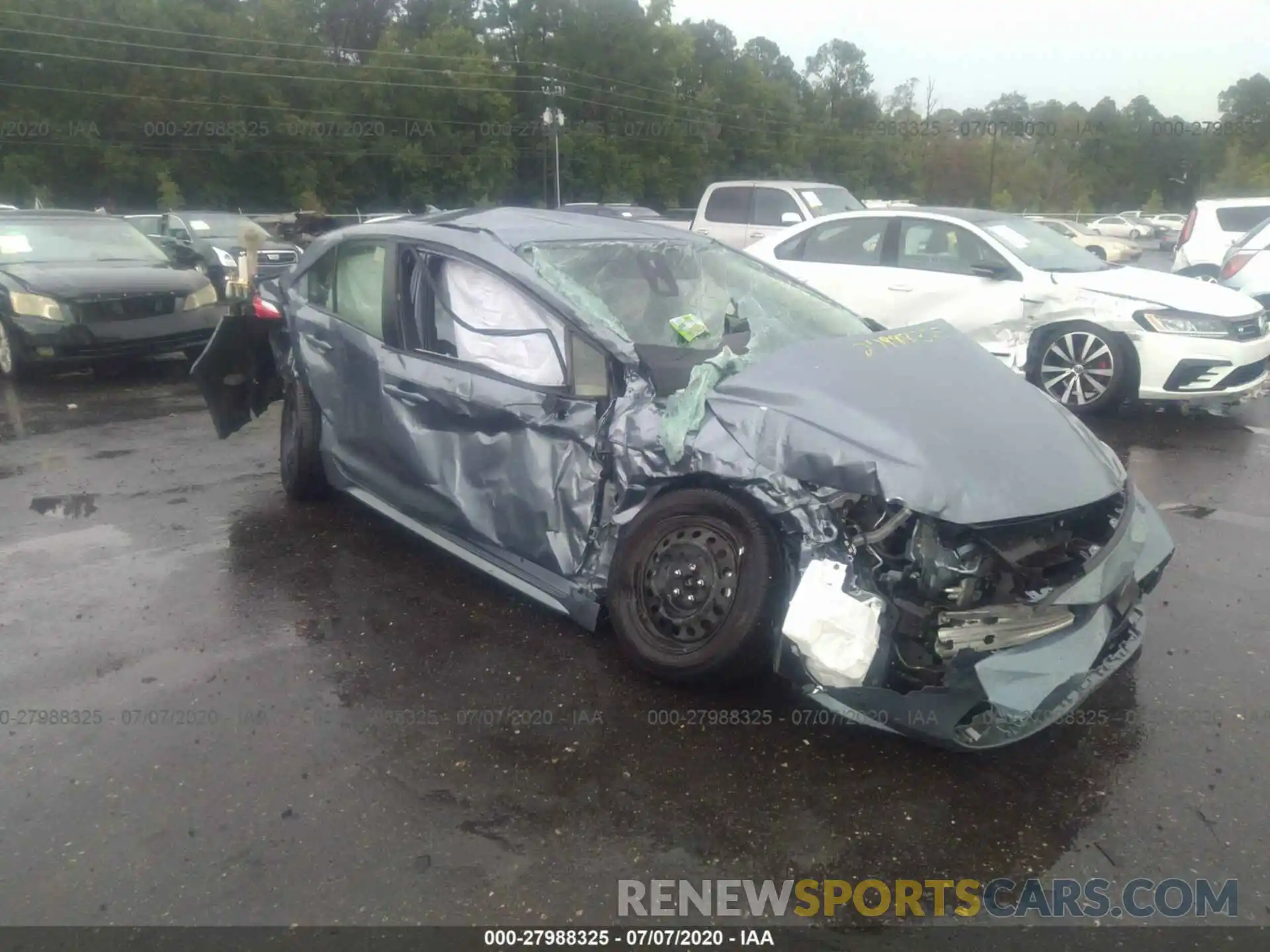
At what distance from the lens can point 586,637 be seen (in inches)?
162

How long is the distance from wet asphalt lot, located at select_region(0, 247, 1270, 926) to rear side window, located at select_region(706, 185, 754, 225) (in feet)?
36.3

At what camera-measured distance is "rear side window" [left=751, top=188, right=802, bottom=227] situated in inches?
579

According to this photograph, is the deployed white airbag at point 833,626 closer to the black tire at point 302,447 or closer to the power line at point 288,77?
the black tire at point 302,447

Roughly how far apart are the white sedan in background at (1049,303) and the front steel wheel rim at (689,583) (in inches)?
173

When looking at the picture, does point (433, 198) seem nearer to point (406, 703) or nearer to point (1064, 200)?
point (1064, 200)

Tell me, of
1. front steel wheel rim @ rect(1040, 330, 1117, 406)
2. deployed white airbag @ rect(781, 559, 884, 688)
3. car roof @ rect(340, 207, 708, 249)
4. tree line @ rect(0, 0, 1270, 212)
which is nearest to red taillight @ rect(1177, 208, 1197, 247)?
tree line @ rect(0, 0, 1270, 212)

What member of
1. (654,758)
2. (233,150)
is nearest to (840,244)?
(654,758)

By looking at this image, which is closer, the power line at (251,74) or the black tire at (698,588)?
the black tire at (698,588)

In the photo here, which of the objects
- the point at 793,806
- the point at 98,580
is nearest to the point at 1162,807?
the point at 793,806

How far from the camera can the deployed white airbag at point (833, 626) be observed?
3.10 meters

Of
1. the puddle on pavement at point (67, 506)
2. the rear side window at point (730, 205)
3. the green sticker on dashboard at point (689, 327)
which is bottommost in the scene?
the puddle on pavement at point (67, 506)

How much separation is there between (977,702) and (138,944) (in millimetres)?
2364

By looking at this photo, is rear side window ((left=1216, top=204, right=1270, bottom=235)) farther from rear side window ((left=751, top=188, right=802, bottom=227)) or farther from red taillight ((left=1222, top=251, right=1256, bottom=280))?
rear side window ((left=751, top=188, right=802, bottom=227))

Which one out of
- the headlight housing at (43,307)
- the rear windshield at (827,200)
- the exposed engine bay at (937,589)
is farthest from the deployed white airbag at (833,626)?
the rear windshield at (827,200)
